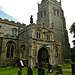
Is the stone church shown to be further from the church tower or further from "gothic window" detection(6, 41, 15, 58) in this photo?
the church tower

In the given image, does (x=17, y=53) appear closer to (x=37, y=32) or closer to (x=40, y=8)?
(x=37, y=32)

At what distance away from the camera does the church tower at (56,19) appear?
33.7 m

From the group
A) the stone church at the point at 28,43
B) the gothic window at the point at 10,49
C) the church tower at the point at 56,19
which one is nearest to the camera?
the stone church at the point at 28,43

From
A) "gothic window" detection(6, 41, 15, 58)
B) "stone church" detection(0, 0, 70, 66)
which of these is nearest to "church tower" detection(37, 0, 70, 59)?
"stone church" detection(0, 0, 70, 66)

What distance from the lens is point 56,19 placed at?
118ft

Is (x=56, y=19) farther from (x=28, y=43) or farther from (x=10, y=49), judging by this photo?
(x=10, y=49)

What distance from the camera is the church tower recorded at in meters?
33.7

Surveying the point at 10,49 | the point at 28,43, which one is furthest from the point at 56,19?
the point at 10,49

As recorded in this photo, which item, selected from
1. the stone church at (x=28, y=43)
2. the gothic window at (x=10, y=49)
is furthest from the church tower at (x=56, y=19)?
the gothic window at (x=10, y=49)

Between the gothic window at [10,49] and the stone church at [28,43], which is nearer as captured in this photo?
the stone church at [28,43]

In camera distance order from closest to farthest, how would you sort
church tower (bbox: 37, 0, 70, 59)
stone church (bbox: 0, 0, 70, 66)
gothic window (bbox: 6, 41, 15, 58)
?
stone church (bbox: 0, 0, 70, 66) → gothic window (bbox: 6, 41, 15, 58) → church tower (bbox: 37, 0, 70, 59)

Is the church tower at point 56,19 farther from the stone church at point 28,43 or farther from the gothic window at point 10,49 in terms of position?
the gothic window at point 10,49

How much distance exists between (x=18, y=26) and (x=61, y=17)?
22.3 m

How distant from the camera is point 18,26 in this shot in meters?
23.4
